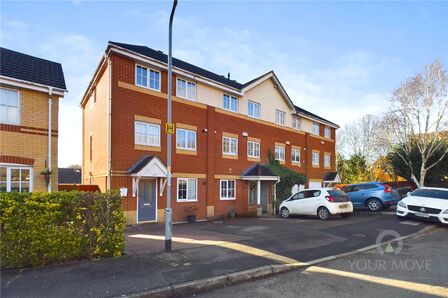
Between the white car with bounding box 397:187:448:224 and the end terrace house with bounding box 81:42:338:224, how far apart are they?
847 cm

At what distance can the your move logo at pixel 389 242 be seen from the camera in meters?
9.24

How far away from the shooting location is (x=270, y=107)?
2444 cm

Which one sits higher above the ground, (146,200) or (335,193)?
(335,193)

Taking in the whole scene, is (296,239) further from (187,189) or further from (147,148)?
(147,148)

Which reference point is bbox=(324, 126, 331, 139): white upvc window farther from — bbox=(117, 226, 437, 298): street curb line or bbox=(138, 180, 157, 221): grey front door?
bbox=(117, 226, 437, 298): street curb line

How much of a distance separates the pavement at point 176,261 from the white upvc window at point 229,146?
8.82m

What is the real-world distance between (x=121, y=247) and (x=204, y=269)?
226 cm

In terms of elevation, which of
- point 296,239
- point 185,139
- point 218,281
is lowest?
point 296,239

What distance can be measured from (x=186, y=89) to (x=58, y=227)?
39.5 feet

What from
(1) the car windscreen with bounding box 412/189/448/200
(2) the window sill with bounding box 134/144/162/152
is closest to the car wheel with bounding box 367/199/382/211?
(1) the car windscreen with bounding box 412/189/448/200

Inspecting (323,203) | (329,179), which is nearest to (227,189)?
(323,203)

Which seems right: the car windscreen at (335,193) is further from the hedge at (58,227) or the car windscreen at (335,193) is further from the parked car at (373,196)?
the hedge at (58,227)

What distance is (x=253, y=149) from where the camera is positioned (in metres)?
22.6

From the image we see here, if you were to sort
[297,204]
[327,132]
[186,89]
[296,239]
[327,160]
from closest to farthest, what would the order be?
1. [296,239]
2. [297,204]
3. [186,89]
4. [327,160]
5. [327,132]
